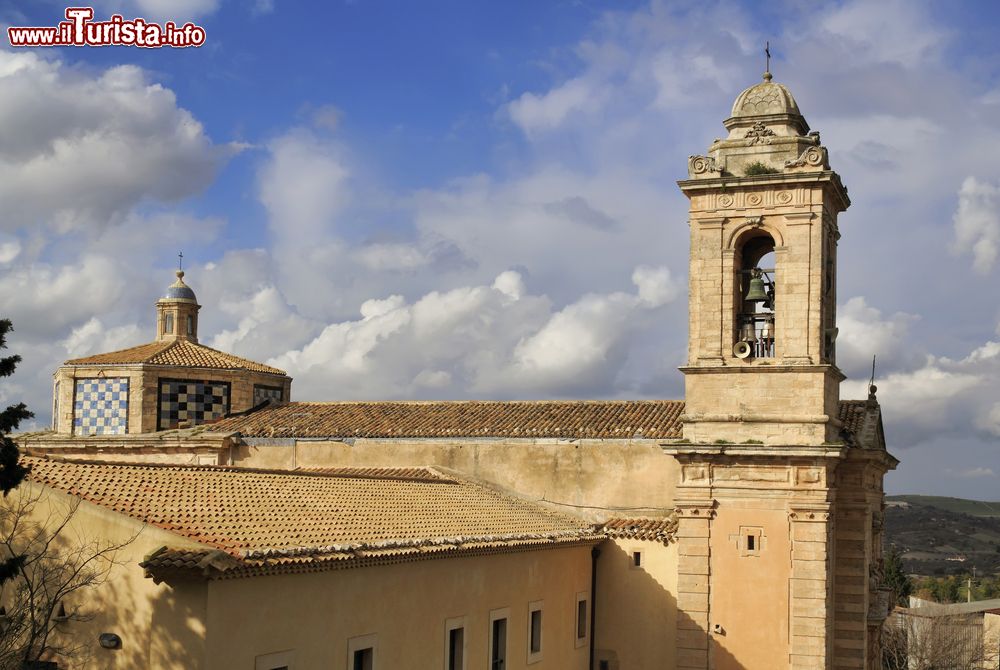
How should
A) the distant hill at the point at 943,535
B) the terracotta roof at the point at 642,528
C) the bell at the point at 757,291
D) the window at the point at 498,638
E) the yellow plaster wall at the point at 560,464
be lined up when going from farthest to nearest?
1. the distant hill at the point at 943,535
2. the yellow plaster wall at the point at 560,464
3. the terracotta roof at the point at 642,528
4. the bell at the point at 757,291
5. the window at the point at 498,638

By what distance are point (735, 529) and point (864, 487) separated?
8.05 ft

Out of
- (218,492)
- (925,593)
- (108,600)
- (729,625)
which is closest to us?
(108,600)

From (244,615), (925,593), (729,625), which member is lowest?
(925,593)

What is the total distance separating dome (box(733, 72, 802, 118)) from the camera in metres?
20.6

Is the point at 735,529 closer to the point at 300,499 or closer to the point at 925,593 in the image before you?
the point at 300,499

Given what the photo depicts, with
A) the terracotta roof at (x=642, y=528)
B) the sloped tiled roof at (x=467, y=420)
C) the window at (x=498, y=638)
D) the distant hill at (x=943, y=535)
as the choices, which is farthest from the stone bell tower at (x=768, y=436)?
the distant hill at (x=943, y=535)

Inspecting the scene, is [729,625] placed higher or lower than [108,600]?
lower

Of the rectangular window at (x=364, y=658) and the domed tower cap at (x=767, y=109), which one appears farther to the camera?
the domed tower cap at (x=767, y=109)

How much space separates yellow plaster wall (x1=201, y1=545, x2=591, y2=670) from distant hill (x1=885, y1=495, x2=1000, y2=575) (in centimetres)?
7680

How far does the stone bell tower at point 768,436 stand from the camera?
19.5m

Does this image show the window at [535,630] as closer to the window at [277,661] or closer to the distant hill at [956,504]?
the window at [277,661]

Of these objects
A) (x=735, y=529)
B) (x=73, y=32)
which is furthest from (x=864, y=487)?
(x=73, y=32)

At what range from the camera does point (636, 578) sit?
21.8 meters

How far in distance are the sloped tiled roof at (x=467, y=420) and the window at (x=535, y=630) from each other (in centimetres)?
458
